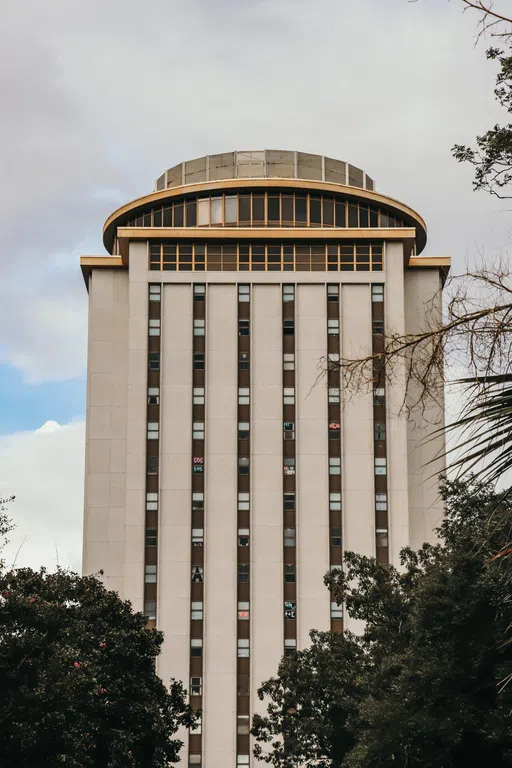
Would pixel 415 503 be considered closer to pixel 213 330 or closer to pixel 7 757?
pixel 213 330

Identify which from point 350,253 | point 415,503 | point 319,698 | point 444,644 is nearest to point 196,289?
point 350,253

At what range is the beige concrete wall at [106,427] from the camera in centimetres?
7400

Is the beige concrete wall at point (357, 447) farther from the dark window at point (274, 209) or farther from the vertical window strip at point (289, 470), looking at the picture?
the dark window at point (274, 209)

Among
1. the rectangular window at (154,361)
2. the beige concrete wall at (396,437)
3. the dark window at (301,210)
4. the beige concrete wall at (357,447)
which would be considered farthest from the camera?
the dark window at (301,210)

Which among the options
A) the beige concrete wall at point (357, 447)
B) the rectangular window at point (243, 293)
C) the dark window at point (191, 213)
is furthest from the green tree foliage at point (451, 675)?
the dark window at point (191, 213)

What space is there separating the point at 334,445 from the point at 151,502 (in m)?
12.0

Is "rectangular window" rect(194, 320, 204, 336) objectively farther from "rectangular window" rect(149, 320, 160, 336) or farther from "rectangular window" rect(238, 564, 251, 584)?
"rectangular window" rect(238, 564, 251, 584)

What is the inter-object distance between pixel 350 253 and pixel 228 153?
1159cm

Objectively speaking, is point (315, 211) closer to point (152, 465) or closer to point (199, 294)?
point (199, 294)

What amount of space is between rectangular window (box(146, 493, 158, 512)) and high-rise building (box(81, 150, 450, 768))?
0.43ft

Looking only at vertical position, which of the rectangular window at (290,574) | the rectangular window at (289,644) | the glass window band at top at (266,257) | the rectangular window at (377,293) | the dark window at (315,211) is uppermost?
the dark window at (315,211)

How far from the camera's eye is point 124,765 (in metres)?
38.2

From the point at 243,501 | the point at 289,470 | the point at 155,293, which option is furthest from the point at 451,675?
the point at 155,293

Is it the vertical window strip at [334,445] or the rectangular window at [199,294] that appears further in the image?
the rectangular window at [199,294]
